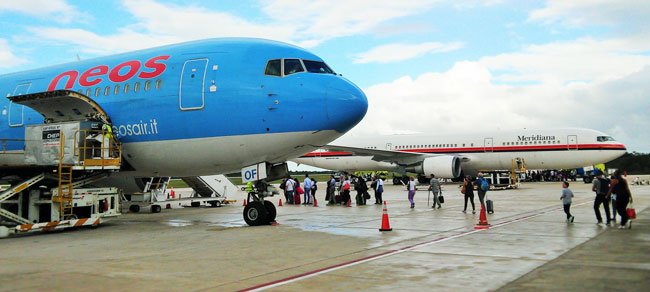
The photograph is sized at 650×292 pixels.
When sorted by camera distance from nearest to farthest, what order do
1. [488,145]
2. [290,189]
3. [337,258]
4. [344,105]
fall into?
1. [337,258]
2. [344,105]
3. [290,189]
4. [488,145]

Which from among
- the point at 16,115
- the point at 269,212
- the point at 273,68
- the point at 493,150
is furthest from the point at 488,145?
the point at 16,115

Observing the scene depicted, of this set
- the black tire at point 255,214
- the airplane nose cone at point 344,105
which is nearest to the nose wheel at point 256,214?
the black tire at point 255,214

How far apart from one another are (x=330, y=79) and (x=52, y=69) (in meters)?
9.30

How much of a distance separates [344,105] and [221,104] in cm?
298

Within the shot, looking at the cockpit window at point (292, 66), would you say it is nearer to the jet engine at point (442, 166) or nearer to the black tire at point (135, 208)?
the black tire at point (135, 208)

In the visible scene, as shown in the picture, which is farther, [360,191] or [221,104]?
[360,191]

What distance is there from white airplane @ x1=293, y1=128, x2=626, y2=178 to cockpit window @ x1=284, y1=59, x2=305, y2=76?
2204cm

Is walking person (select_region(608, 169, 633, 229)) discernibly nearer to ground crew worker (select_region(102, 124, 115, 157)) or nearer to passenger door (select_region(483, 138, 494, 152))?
ground crew worker (select_region(102, 124, 115, 157))

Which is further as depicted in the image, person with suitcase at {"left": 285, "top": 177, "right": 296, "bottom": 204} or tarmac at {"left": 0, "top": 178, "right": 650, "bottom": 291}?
person with suitcase at {"left": 285, "top": 177, "right": 296, "bottom": 204}

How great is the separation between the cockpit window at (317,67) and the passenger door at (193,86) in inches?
101

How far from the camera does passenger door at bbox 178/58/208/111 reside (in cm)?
1245

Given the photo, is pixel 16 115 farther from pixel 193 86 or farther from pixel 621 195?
pixel 621 195

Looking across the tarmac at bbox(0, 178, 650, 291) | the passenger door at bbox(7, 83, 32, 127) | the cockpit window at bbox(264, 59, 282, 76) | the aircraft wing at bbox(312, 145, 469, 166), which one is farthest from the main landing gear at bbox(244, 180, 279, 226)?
the aircraft wing at bbox(312, 145, 469, 166)

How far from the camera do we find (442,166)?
35125mm
